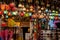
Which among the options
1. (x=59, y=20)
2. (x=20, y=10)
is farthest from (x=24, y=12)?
(x=59, y=20)

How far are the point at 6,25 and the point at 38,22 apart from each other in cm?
37

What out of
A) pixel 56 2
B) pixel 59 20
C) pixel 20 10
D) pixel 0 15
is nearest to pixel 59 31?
pixel 59 20

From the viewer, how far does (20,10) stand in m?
2.45

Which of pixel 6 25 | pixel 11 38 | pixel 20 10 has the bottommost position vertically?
pixel 11 38

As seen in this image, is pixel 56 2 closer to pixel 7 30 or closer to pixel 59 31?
pixel 59 31

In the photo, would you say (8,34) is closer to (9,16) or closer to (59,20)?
(9,16)

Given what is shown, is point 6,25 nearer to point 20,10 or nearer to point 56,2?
point 20,10

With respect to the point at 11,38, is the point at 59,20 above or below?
above

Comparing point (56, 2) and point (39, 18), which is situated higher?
point (56, 2)

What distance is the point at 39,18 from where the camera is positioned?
244 cm

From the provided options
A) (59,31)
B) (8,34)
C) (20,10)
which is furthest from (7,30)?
(59,31)

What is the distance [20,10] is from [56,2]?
430 millimetres

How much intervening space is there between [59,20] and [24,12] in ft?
1.36

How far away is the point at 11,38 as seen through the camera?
7.83 feet
